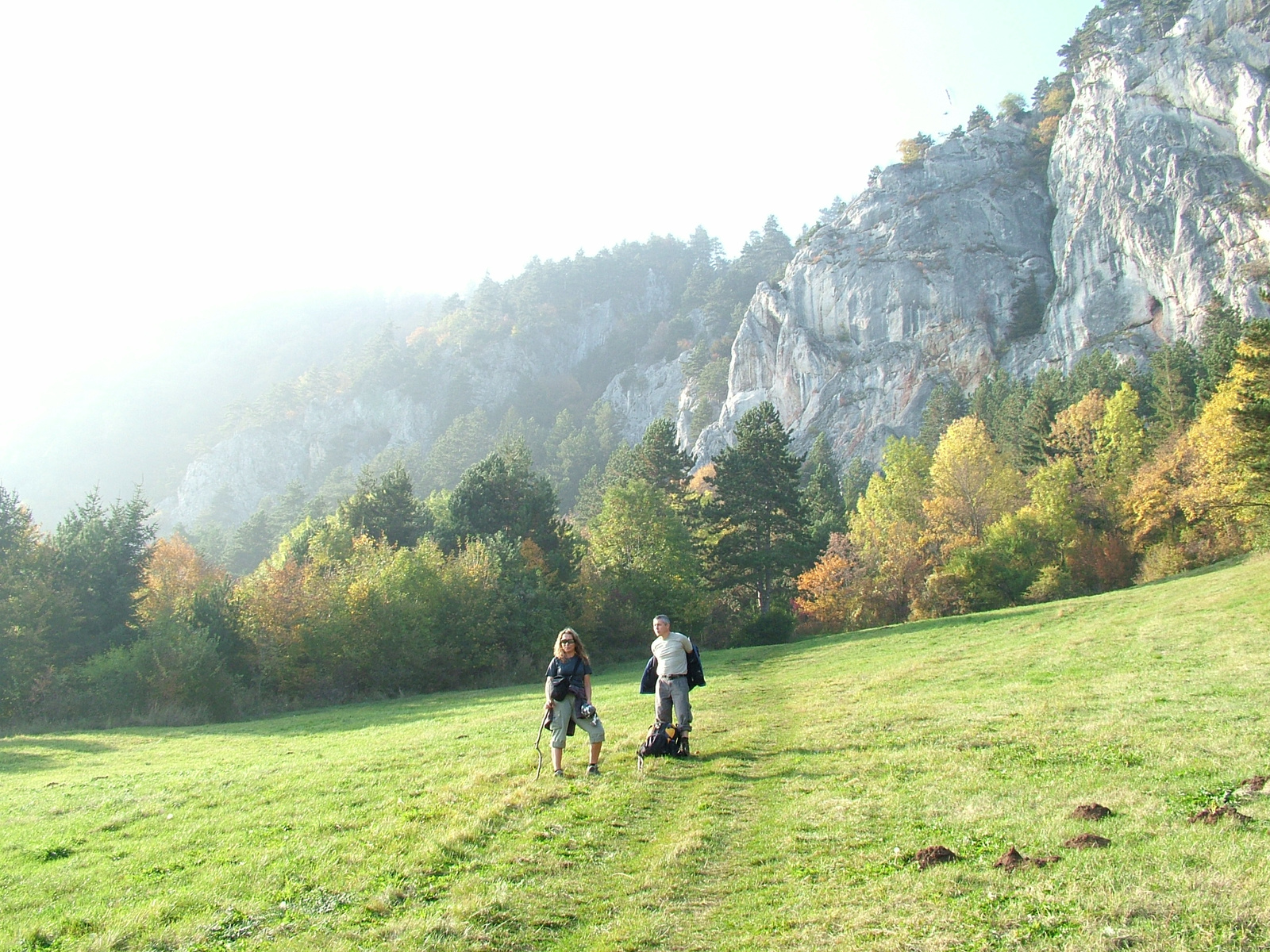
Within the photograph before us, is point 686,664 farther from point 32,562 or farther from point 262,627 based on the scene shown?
point 32,562

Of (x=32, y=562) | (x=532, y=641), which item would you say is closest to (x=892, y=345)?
(x=532, y=641)

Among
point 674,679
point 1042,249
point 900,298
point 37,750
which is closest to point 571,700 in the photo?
point 674,679

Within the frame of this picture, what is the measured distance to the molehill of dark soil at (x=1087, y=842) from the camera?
6703mm

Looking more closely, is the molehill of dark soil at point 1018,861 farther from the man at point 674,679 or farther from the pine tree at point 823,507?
the pine tree at point 823,507

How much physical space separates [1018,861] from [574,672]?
23.2ft

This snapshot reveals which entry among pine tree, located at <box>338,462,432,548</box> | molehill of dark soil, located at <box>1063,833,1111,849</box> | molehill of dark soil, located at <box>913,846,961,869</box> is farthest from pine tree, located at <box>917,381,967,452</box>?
molehill of dark soil, located at <box>913,846,961,869</box>

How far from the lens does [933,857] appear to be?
689cm

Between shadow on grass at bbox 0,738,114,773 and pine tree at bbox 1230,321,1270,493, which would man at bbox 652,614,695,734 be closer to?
shadow on grass at bbox 0,738,114,773

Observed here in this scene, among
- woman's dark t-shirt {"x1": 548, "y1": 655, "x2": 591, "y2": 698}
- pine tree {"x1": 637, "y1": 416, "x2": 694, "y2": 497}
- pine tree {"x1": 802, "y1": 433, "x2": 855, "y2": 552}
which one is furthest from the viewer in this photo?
pine tree {"x1": 637, "y1": 416, "x2": 694, "y2": 497}

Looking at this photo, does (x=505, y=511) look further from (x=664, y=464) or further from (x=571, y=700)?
(x=571, y=700)

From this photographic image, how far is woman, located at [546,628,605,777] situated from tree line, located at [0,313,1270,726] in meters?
26.8

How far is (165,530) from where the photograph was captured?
138 m

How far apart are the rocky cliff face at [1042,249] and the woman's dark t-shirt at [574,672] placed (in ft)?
316

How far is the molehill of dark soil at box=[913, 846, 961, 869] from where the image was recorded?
6.84 m
